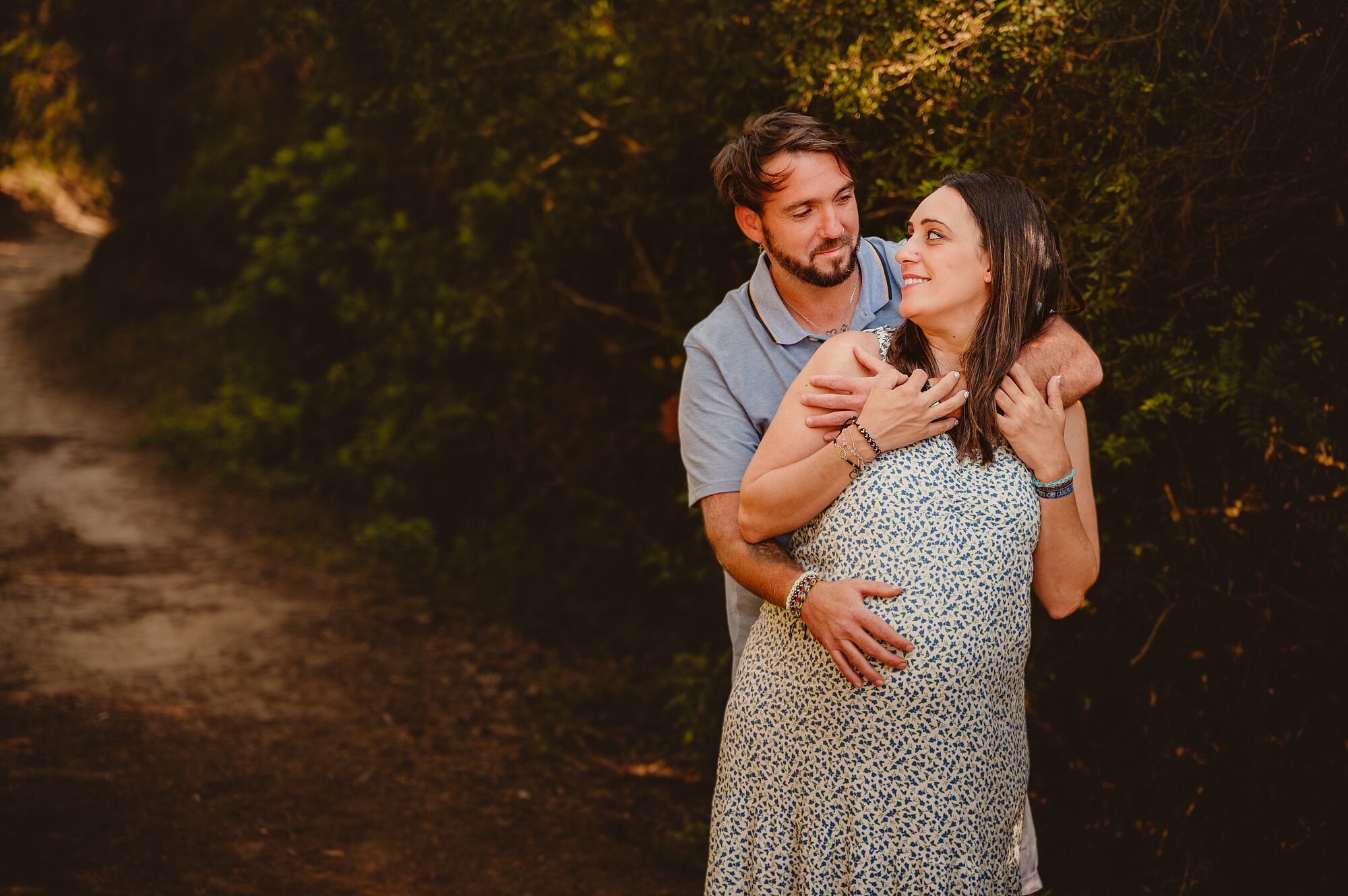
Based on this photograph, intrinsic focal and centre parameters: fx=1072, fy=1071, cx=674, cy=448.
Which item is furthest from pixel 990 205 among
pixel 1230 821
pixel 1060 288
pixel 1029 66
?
pixel 1230 821

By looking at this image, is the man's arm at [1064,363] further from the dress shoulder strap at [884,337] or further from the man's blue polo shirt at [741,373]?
the man's blue polo shirt at [741,373]

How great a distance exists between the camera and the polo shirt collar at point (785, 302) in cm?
250

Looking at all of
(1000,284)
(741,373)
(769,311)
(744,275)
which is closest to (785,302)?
(769,311)

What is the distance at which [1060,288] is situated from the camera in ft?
7.13

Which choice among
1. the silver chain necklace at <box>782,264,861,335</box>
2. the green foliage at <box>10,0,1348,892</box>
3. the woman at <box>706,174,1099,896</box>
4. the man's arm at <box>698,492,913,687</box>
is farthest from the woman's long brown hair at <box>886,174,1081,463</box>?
the green foliage at <box>10,0,1348,892</box>

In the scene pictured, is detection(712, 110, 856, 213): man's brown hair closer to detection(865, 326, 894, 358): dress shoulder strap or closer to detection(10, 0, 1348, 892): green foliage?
detection(865, 326, 894, 358): dress shoulder strap

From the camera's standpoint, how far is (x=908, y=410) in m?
A: 2.00

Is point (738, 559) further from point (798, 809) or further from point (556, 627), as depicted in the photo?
point (556, 627)

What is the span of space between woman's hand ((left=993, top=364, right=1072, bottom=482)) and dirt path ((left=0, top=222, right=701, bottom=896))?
9.53ft

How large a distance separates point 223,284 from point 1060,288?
1277 centimetres

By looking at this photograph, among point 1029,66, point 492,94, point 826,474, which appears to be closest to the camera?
point 826,474

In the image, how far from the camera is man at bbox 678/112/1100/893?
2.41 metres

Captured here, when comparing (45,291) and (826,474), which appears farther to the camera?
(45,291)

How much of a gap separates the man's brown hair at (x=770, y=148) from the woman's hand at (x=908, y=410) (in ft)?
2.28
